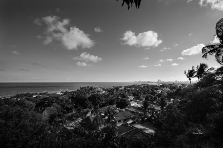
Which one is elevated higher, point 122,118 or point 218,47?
point 218,47

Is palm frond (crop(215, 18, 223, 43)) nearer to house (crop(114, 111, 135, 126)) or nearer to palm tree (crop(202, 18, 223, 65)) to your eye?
palm tree (crop(202, 18, 223, 65))

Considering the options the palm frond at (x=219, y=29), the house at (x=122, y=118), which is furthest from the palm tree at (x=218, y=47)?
the house at (x=122, y=118)

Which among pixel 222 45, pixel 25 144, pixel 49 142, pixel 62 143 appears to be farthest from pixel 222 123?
pixel 25 144

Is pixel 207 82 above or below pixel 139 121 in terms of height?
above

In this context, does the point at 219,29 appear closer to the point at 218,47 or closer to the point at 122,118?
the point at 218,47

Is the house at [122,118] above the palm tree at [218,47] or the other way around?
the other way around

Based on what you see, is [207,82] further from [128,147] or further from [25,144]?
[25,144]

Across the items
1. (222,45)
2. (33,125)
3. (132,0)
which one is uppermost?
(132,0)

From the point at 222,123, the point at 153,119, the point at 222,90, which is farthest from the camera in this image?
the point at 153,119

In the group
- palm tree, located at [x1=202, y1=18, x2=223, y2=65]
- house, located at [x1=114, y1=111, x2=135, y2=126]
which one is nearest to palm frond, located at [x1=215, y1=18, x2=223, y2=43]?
palm tree, located at [x1=202, y1=18, x2=223, y2=65]

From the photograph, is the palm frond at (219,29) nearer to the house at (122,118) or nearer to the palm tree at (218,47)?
the palm tree at (218,47)

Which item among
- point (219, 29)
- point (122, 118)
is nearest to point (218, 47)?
point (219, 29)
